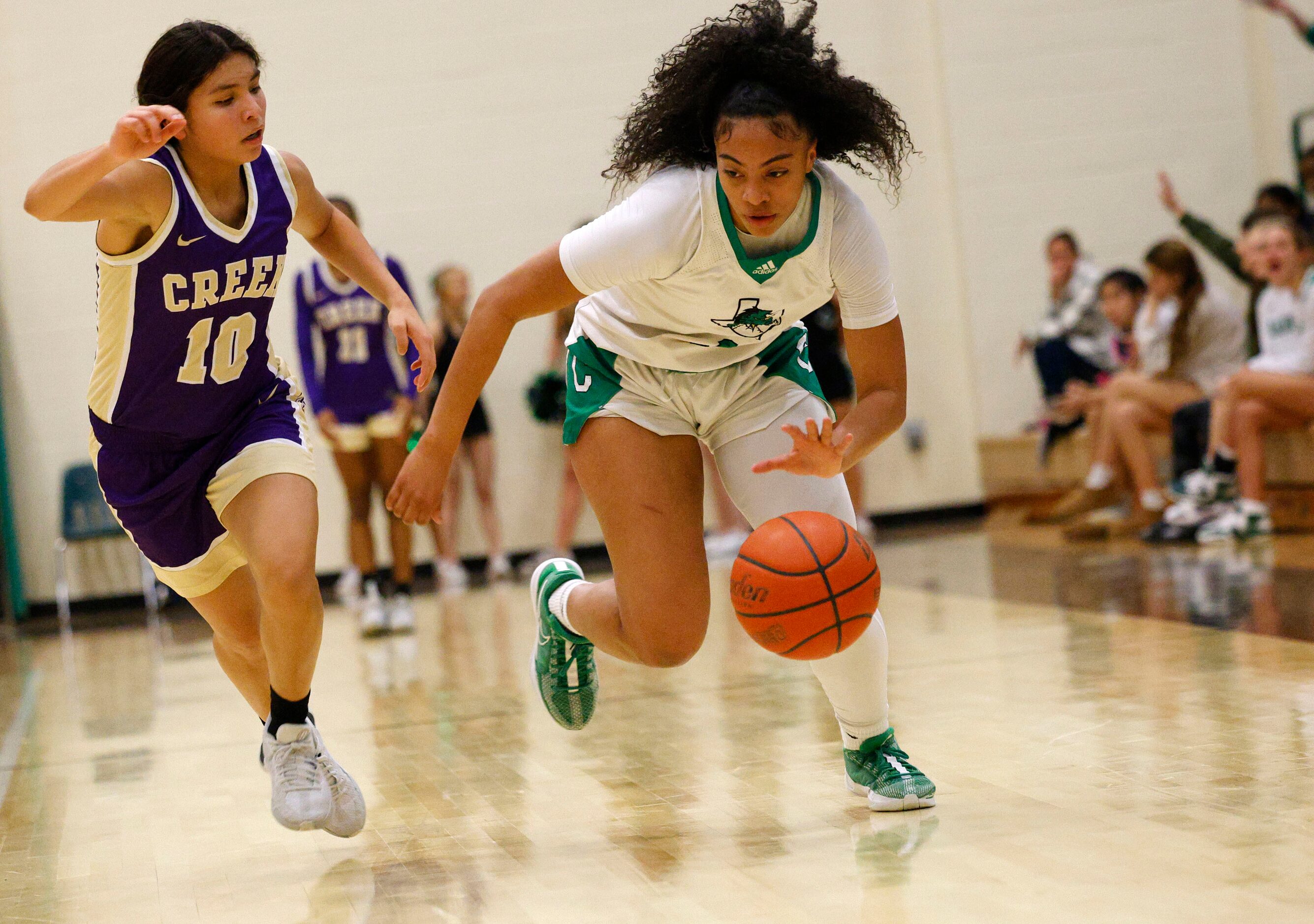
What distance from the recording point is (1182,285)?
7043 mm

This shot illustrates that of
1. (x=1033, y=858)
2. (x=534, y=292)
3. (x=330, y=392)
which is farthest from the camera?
(x=330, y=392)

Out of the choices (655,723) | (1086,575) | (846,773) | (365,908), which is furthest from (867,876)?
(1086,575)

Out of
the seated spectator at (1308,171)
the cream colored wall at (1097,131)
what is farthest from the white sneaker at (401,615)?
the seated spectator at (1308,171)

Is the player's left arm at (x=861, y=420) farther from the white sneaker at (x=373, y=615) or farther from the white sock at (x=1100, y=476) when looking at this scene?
the white sock at (x=1100, y=476)

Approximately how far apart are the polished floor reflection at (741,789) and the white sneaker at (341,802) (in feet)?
0.20

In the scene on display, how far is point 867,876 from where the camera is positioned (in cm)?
237

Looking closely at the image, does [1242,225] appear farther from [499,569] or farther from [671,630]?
[671,630]

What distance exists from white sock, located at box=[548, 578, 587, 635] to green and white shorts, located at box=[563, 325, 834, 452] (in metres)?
0.44

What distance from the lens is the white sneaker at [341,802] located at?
282 centimetres

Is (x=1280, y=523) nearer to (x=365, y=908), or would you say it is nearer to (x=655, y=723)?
(x=655, y=723)

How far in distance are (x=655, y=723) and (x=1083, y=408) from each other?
469 cm

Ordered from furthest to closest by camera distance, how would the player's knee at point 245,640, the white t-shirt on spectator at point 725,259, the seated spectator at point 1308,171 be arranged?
the seated spectator at point 1308,171, the player's knee at point 245,640, the white t-shirt on spectator at point 725,259

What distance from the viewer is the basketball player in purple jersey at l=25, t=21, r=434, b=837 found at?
2752 mm

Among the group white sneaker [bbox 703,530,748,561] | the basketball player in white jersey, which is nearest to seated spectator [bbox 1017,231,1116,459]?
white sneaker [bbox 703,530,748,561]
